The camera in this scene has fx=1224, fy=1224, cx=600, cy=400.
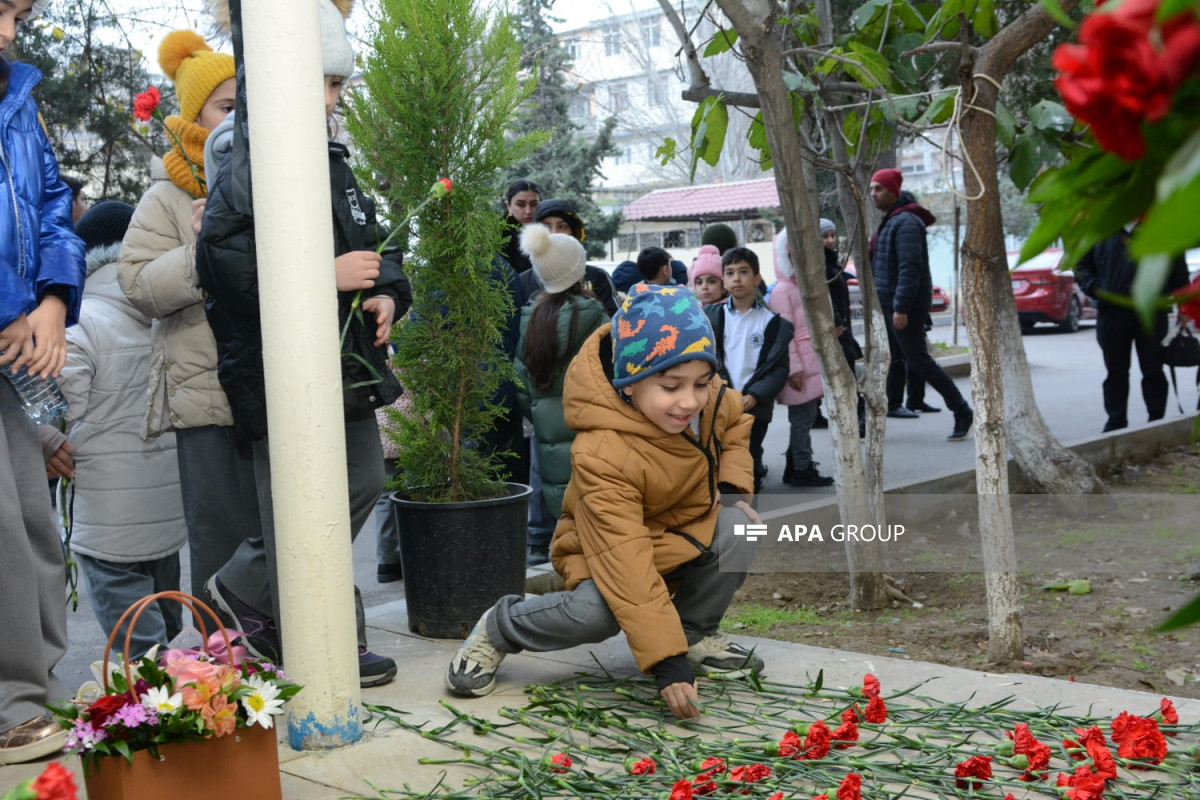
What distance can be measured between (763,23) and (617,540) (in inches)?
78.7

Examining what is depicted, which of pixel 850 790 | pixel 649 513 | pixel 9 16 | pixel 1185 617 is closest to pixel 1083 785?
pixel 850 790

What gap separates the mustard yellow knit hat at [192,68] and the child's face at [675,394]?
1715mm

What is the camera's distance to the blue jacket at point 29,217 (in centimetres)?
320

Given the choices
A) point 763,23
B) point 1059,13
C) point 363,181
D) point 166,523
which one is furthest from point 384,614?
point 1059,13

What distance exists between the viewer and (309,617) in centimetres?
307

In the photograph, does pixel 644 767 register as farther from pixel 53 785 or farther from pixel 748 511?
pixel 53 785

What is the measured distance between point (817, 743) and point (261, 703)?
1327 mm

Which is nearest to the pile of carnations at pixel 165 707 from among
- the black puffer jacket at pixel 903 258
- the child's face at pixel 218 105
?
the child's face at pixel 218 105

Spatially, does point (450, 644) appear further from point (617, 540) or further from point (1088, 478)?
point (1088, 478)

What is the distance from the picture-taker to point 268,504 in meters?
3.67

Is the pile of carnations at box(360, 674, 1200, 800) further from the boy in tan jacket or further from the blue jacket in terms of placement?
the blue jacket

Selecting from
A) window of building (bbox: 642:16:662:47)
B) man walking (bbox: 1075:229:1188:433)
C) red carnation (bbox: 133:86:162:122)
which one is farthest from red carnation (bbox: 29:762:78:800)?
window of building (bbox: 642:16:662:47)

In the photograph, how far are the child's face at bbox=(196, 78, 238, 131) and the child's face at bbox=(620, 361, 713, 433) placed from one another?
1.66 meters

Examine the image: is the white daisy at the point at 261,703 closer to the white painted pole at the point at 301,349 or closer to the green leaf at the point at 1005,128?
the white painted pole at the point at 301,349
